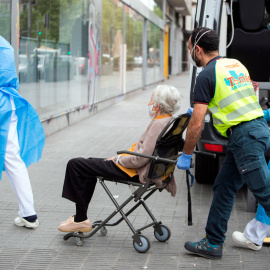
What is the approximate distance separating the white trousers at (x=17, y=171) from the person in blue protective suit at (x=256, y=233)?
1.75 meters

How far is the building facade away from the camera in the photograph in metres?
9.30

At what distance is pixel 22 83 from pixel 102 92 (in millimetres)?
5899

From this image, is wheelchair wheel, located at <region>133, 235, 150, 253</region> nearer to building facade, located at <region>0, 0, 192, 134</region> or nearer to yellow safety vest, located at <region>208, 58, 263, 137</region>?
yellow safety vest, located at <region>208, 58, 263, 137</region>

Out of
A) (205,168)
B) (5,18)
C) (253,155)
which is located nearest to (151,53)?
(5,18)

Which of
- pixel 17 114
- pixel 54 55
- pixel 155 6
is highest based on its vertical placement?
pixel 155 6

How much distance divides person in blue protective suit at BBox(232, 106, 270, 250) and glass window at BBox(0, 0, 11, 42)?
519 cm

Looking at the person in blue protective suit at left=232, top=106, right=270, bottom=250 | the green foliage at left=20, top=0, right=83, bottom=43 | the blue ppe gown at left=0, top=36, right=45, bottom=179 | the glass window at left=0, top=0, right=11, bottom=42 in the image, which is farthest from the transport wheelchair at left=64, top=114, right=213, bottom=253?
the green foliage at left=20, top=0, right=83, bottom=43

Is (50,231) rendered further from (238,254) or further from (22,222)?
(238,254)

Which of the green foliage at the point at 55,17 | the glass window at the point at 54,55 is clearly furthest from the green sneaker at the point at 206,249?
the green foliage at the point at 55,17

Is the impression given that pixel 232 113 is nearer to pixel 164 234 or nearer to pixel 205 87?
pixel 205 87

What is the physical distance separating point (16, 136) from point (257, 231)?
213cm

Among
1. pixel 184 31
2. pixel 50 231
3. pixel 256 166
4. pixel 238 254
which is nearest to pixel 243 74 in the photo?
pixel 256 166

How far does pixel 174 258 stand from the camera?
13.8ft

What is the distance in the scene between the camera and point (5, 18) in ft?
27.9
